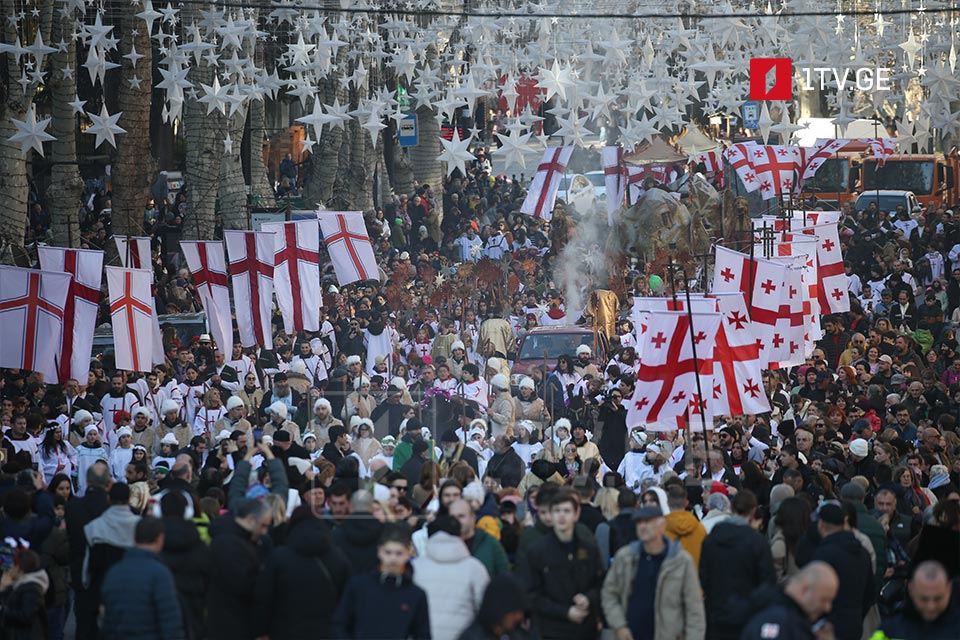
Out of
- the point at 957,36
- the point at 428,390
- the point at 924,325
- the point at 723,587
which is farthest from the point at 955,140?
the point at 723,587

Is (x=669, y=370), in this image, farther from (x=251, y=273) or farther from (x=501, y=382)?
(x=251, y=273)

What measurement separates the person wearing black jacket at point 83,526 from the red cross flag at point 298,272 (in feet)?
32.1

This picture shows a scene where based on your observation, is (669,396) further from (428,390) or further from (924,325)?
(924,325)

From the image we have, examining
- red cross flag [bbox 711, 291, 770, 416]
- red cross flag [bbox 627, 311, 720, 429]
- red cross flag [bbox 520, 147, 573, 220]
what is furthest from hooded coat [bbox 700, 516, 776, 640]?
red cross flag [bbox 520, 147, 573, 220]

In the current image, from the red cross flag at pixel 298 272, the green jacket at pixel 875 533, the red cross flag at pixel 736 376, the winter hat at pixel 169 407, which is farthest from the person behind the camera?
the red cross flag at pixel 298 272

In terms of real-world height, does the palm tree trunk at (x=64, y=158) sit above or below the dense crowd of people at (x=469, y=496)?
above

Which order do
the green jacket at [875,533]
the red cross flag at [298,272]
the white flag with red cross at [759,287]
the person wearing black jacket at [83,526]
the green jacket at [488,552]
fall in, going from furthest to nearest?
1. the red cross flag at [298,272]
2. the white flag with red cross at [759,287]
3. the person wearing black jacket at [83,526]
4. the green jacket at [875,533]
5. the green jacket at [488,552]

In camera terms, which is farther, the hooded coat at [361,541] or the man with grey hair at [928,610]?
the hooded coat at [361,541]

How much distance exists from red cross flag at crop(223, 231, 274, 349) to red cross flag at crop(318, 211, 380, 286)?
1.16 m

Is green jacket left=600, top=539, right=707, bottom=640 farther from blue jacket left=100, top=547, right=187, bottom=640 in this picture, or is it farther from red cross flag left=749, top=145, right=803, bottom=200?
red cross flag left=749, top=145, right=803, bottom=200

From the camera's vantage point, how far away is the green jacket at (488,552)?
10617 millimetres

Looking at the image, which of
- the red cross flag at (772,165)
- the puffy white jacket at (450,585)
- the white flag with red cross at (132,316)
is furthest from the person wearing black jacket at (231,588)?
the red cross flag at (772,165)

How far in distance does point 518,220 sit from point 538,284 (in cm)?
980

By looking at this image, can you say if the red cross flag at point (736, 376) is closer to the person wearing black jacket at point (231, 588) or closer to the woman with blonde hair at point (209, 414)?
the woman with blonde hair at point (209, 414)
